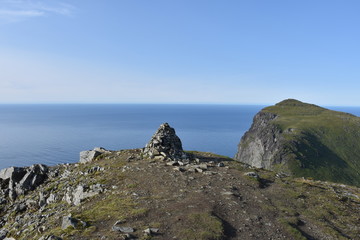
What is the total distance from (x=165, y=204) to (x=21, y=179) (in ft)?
98.7

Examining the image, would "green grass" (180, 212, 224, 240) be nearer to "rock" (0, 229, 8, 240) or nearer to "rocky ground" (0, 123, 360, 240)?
"rocky ground" (0, 123, 360, 240)

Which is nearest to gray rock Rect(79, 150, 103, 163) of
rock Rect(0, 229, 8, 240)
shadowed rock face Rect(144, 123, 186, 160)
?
shadowed rock face Rect(144, 123, 186, 160)

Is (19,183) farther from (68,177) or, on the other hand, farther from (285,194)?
(285,194)

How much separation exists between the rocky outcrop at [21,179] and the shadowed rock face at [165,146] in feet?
59.3

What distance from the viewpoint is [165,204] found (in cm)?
2434

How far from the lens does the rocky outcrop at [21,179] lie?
39438mm

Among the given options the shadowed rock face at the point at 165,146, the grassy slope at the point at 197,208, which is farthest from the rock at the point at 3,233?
the shadowed rock face at the point at 165,146

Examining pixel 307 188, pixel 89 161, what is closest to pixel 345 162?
pixel 307 188

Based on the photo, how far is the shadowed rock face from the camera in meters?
41.1

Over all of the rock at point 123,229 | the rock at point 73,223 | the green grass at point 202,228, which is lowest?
the rock at point 73,223

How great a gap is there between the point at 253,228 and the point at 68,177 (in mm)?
28591

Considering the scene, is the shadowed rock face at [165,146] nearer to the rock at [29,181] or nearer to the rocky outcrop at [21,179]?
the rock at [29,181]

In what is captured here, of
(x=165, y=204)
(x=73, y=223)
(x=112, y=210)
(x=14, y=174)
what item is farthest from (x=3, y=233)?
(x=165, y=204)

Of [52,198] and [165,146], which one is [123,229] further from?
[165,146]
